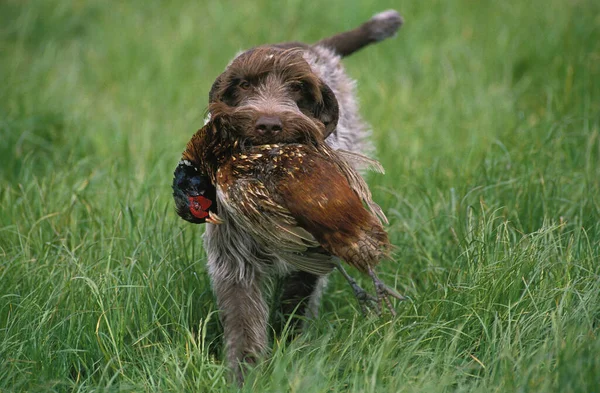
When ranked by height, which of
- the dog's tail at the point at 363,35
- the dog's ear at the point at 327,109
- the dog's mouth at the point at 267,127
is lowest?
the dog's tail at the point at 363,35

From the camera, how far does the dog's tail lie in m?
5.79

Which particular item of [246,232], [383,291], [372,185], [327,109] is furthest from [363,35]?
[383,291]

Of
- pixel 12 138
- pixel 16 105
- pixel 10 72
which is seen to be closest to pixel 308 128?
pixel 12 138

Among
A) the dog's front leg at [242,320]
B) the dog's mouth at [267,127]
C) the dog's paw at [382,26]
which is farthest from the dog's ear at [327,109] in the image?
the dog's paw at [382,26]

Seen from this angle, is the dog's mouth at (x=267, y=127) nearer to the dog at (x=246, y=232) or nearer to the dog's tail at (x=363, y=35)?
the dog at (x=246, y=232)

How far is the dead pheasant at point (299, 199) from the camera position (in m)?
3.24

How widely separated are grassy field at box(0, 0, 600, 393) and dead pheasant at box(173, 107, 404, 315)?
0.39m

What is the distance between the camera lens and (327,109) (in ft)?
13.2

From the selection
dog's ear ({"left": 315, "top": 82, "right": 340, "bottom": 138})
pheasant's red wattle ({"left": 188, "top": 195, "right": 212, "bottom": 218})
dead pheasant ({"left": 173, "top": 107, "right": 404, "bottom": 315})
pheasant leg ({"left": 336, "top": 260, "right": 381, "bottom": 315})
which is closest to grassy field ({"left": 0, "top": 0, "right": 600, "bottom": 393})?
pheasant leg ({"left": 336, "top": 260, "right": 381, "bottom": 315})

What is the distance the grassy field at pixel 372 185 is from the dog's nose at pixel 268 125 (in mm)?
930

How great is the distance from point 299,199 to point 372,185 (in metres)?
2.11

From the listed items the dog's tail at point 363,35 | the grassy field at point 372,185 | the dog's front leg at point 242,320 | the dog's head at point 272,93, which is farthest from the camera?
the dog's tail at point 363,35

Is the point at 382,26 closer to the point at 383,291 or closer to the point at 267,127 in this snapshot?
the point at 267,127

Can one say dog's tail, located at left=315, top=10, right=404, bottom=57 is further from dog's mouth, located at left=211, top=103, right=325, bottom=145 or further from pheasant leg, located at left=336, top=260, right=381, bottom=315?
pheasant leg, located at left=336, top=260, right=381, bottom=315
